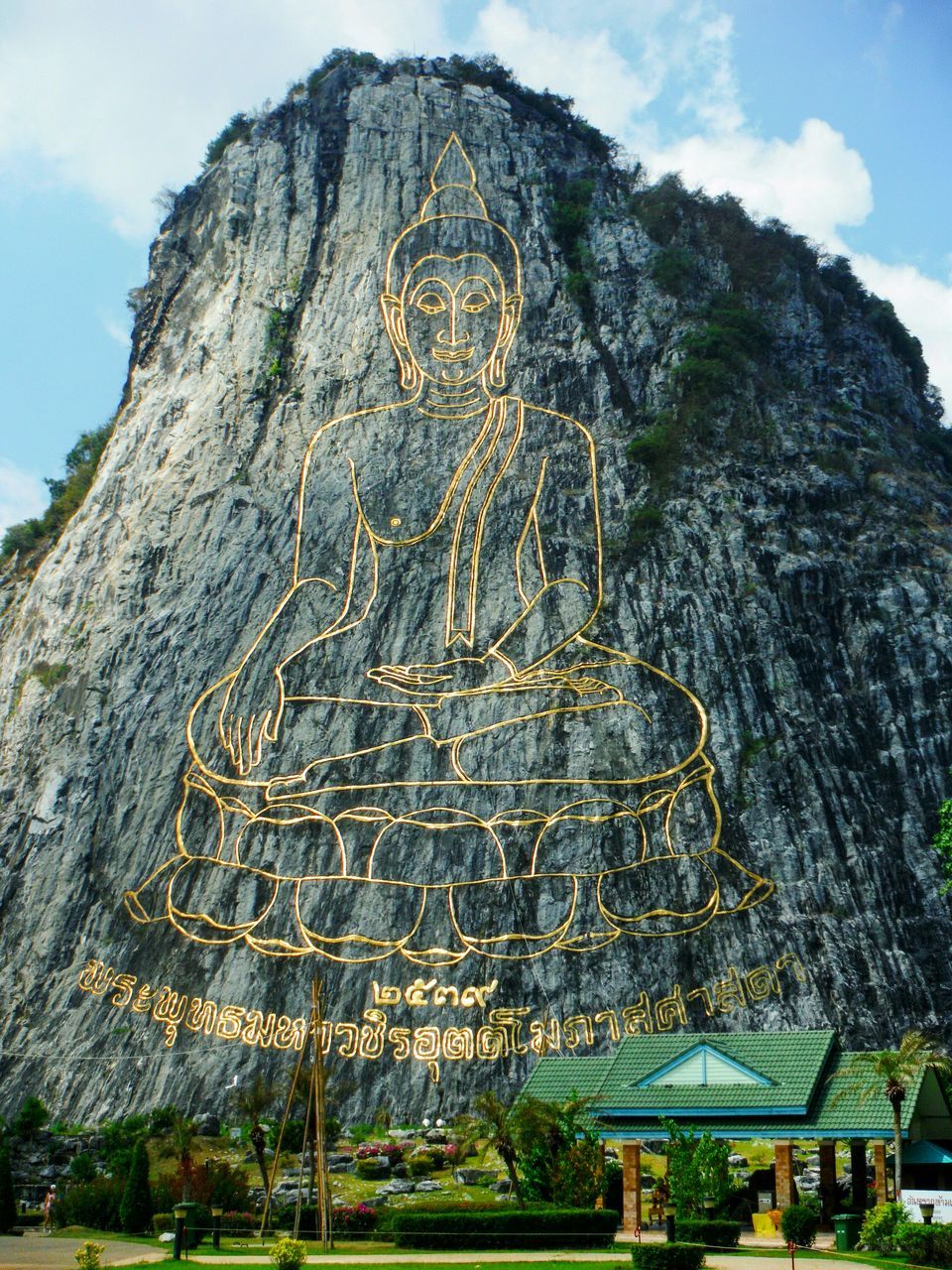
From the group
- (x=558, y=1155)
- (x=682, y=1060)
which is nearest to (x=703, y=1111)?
(x=682, y=1060)

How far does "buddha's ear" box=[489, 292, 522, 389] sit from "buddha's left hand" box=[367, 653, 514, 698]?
716cm

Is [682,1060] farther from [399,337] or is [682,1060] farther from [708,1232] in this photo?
[399,337]

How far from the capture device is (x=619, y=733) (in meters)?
Result: 24.5

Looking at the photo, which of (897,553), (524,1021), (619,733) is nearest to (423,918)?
Answer: (524,1021)

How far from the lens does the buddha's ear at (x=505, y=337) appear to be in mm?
29844

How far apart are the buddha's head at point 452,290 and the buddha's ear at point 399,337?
22 mm

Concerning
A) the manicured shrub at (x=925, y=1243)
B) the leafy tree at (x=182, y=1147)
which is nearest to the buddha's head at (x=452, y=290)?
the leafy tree at (x=182, y=1147)

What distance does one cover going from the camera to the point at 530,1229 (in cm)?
1384

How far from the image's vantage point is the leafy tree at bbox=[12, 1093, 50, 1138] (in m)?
21.1

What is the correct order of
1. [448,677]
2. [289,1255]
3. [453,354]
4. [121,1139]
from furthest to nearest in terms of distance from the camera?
[453,354] < [448,677] < [121,1139] < [289,1255]

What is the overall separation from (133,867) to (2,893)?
8.52 ft

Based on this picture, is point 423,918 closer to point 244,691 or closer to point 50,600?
point 244,691

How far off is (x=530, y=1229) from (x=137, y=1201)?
5.24 meters

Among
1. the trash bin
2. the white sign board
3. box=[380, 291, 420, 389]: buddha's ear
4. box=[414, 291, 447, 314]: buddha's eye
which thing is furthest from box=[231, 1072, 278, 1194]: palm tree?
box=[414, 291, 447, 314]: buddha's eye
